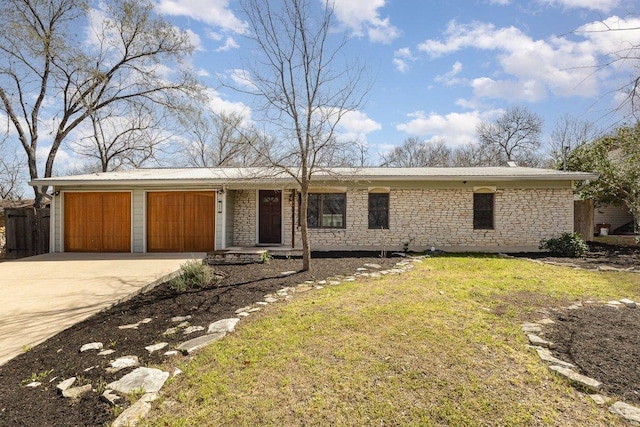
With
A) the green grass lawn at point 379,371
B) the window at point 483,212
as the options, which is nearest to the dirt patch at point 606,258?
the window at point 483,212

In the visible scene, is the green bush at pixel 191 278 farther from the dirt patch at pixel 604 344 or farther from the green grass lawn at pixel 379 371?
the dirt patch at pixel 604 344

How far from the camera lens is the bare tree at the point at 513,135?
79.2 ft

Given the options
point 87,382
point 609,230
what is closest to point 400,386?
point 87,382

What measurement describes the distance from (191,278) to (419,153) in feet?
80.6

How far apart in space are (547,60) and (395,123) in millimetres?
5970

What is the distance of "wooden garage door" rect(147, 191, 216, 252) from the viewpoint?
1032 centimetres

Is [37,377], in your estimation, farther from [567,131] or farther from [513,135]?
[513,135]

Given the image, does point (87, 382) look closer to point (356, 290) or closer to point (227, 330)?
point (227, 330)

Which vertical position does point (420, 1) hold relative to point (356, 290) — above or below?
above

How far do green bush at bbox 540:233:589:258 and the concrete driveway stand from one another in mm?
10454

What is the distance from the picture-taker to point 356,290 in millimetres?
5496

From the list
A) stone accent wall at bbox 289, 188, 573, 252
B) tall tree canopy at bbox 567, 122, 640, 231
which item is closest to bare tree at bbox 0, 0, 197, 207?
stone accent wall at bbox 289, 188, 573, 252

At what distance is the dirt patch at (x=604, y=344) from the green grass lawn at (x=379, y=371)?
330 mm

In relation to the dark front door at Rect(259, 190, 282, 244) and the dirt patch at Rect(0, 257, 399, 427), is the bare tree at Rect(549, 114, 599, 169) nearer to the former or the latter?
the dark front door at Rect(259, 190, 282, 244)
